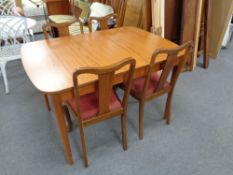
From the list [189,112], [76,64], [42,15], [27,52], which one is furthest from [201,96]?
[42,15]

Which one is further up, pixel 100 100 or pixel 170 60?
pixel 170 60

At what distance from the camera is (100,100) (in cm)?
141

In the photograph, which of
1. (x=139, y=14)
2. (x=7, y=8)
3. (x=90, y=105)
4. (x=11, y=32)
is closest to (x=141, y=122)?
(x=90, y=105)

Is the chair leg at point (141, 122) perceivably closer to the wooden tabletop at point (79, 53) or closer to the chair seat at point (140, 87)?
the chair seat at point (140, 87)

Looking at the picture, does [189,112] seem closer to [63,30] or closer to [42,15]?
[63,30]

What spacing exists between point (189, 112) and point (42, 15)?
11.3ft

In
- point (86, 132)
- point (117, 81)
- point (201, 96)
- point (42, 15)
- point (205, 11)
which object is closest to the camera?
point (117, 81)

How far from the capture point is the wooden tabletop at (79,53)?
1.38m

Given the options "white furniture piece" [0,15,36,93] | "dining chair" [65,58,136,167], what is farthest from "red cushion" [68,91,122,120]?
"white furniture piece" [0,15,36,93]

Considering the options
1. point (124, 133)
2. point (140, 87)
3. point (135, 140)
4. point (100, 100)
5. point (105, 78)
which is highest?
point (105, 78)

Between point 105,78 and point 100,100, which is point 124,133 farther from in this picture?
point 105,78

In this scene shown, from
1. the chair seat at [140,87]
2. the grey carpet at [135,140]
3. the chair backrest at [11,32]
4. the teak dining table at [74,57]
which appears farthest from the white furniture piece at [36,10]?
the chair seat at [140,87]

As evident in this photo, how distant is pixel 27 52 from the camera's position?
5.71 feet

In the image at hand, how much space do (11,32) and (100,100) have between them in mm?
1800
